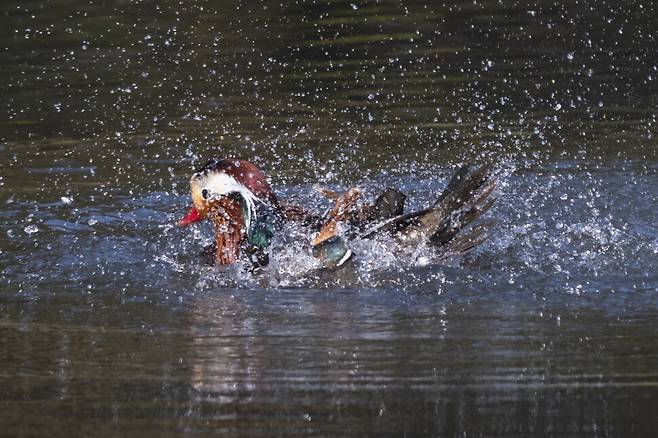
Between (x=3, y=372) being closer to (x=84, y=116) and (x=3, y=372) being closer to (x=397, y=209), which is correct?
(x=397, y=209)

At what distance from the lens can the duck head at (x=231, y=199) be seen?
6.69 m

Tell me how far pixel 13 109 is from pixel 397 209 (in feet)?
17.8

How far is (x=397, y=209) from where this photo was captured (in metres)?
6.33

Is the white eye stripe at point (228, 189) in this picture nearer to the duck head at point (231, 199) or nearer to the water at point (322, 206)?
the duck head at point (231, 199)

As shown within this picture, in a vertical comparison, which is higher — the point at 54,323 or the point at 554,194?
the point at 554,194

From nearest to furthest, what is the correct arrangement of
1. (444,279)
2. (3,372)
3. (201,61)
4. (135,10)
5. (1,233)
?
1. (3,372)
2. (444,279)
3. (1,233)
4. (201,61)
5. (135,10)

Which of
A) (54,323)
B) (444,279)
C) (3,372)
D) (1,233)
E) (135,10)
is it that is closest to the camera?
(3,372)

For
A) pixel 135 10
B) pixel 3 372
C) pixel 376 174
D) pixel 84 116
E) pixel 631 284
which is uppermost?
pixel 135 10

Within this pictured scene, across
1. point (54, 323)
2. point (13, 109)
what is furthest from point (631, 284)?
point (13, 109)

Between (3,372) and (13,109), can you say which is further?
(13,109)

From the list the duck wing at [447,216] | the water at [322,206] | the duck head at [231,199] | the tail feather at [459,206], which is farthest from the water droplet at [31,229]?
the tail feather at [459,206]

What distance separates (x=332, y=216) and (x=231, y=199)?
62 cm

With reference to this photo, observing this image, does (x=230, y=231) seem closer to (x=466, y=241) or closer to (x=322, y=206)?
(x=466, y=241)

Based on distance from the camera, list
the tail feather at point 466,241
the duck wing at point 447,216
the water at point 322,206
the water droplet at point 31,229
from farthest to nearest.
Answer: the water droplet at point 31,229
the tail feather at point 466,241
the duck wing at point 447,216
the water at point 322,206
